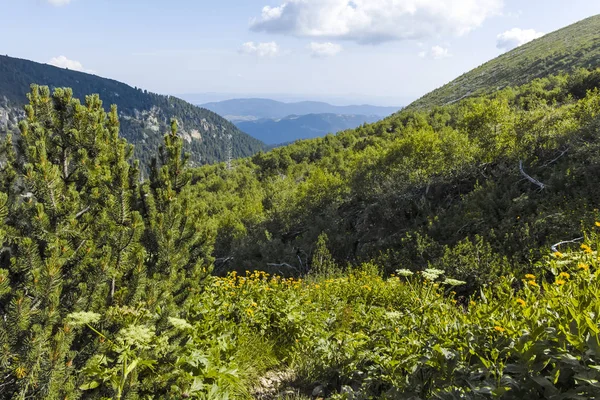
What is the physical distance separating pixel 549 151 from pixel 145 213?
467 inches

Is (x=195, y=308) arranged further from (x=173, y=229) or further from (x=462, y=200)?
(x=462, y=200)

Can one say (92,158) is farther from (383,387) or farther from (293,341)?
(383,387)

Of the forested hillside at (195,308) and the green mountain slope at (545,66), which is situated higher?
the green mountain slope at (545,66)

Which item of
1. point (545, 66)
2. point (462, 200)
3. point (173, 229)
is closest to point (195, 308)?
point (173, 229)

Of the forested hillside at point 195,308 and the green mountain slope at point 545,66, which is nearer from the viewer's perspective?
Result: the forested hillside at point 195,308

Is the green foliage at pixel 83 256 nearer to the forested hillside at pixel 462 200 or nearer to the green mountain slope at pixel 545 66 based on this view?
the forested hillside at pixel 462 200

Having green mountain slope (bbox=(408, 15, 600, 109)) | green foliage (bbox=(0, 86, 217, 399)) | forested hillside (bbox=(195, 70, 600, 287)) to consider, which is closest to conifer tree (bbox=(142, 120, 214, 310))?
green foliage (bbox=(0, 86, 217, 399))

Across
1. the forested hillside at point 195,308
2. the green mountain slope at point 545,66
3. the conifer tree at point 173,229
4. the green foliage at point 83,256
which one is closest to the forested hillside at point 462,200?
the forested hillside at point 195,308

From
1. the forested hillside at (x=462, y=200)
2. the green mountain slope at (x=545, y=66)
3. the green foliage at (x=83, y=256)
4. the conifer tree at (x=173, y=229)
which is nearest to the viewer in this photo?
the green foliage at (x=83, y=256)

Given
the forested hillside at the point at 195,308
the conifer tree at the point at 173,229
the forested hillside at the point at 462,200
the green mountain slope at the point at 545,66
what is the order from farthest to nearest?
the green mountain slope at the point at 545,66, the forested hillside at the point at 462,200, the conifer tree at the point at 173,229, the forested hillside at the point at 195,308

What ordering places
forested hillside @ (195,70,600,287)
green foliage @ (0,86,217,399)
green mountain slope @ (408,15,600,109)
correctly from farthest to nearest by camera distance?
1. green mountain slope @ (408,15,600,109)
2. forested hillside @ (195,70,600,287)
3. green foliage @ (0,86,217,399)

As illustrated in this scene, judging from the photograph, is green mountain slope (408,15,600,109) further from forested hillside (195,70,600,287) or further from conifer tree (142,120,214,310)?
conifer tree (142,120,214,310)

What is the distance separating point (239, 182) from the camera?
4819 cm

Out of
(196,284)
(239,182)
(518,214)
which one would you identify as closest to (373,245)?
(518,214)
